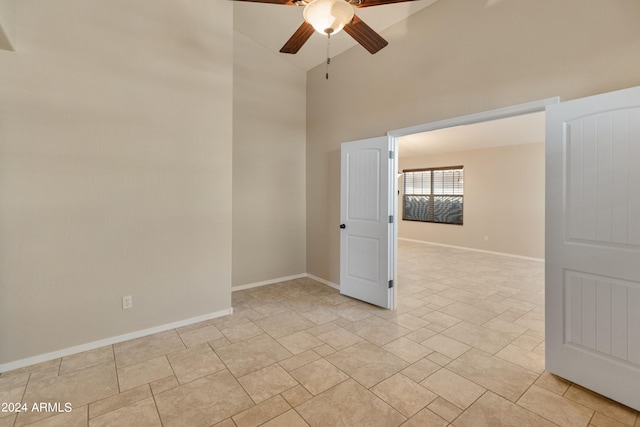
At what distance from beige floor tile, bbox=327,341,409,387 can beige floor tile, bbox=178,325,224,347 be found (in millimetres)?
1207

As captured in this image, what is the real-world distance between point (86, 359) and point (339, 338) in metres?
2.20

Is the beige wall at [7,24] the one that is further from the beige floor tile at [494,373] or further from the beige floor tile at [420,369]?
the beige floor tile at [494,373]

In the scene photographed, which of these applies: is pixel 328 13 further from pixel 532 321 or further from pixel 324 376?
pixel 532 321

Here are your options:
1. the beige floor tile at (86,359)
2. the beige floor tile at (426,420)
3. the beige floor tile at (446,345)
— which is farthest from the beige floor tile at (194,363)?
the beige floor tile at (446,345)

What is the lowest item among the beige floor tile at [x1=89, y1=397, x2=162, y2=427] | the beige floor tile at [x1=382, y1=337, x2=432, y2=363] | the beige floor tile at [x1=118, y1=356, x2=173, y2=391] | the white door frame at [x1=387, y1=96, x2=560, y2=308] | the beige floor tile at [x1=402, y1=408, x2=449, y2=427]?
the beige floor tile at [x1=89, y1=397, x2=162, y2=427]

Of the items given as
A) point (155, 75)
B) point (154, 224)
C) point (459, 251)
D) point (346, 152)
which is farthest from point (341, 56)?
point (459, 251)

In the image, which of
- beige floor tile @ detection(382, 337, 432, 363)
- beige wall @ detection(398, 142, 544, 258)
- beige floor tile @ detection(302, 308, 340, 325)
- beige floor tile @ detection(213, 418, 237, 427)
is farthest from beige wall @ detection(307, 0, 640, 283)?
beige wall @ detection(398, 142, 544, 258)

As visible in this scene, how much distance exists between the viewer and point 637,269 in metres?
1.85

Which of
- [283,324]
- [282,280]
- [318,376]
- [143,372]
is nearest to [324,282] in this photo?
[282,280]

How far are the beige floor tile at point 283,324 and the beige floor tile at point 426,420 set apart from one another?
144 cm

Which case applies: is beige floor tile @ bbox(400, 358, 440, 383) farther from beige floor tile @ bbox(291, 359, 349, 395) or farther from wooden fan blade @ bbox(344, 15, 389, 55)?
wooden fan blade @ bbox(344, 15, 389, 55)

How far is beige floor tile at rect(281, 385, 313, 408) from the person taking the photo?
1.97 meters

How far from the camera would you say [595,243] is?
203 cm

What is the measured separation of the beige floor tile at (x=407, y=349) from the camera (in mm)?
2523
